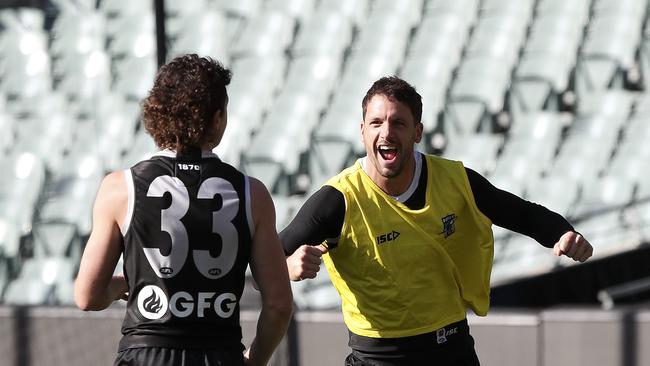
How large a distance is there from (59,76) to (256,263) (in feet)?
40.1

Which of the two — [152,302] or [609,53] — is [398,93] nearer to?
[152,302]

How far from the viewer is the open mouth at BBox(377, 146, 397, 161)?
367 cm

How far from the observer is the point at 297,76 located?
12.7m

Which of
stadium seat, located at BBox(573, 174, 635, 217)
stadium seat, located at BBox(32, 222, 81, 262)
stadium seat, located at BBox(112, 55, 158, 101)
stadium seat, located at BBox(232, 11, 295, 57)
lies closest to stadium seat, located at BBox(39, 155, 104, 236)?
stadium seat, located at BBox(32, 222, 81, 262)

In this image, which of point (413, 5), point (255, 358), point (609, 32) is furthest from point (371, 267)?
point (413, 5)

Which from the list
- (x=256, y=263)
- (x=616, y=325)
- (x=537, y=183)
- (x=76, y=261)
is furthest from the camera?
(x=76, y=261)

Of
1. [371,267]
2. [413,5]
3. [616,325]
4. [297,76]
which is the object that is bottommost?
→ [616,325]

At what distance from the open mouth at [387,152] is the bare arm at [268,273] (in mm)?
747

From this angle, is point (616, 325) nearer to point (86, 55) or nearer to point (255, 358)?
point (255, 358)

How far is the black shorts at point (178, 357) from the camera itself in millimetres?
2918

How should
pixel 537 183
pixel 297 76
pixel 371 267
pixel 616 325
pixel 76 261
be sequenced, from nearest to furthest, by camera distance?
pixel 371 267, pixel 616 325, pixel 537 183, pixel 76 261, pixel 297 76

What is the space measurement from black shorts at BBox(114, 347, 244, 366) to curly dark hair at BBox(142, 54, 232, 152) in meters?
0.52

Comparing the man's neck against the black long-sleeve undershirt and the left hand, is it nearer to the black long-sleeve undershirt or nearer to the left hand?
the black long-sleeve undershirt

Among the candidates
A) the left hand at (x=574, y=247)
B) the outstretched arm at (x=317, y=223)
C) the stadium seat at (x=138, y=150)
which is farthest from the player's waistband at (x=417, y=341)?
the stadium seat at (x=138, y=150)
